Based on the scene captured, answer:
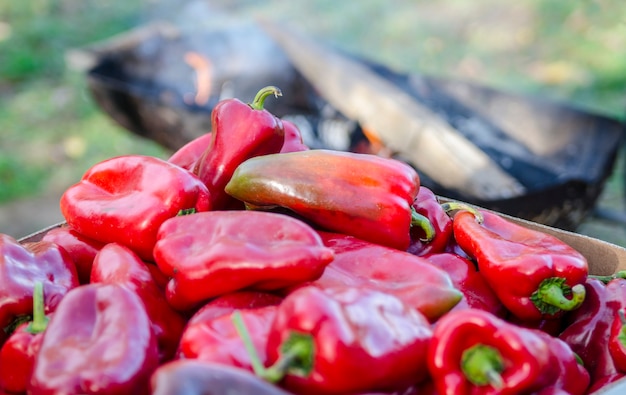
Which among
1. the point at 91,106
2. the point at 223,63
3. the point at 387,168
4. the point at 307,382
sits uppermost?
the point at 387,168

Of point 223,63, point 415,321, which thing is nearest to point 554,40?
point 223,63

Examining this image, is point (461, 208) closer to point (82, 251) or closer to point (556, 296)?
point (556, 296)

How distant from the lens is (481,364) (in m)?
1.22

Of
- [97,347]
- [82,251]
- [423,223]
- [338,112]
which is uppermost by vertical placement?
[423,223]

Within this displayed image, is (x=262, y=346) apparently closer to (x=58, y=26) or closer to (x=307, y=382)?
(x=307, y=382)

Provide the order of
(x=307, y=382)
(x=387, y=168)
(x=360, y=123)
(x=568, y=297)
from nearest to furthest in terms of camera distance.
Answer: (x=307, y=382), (x=568, y=297), (x=387, y=168), (x=360, y=123)

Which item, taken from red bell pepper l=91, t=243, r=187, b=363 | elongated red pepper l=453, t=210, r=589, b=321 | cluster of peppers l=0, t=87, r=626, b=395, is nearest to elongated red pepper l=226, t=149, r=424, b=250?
cluster of peppers l=0, t=87, r=626, b=395

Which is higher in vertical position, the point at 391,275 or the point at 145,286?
the point at 391,275

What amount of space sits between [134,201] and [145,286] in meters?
0.28

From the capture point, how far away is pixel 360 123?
161 inches

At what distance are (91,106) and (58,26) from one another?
1983 mm

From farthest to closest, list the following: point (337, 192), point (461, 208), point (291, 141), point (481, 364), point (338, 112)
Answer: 1. point (338, 112)
2. point (291, 141)
3. point (461, 208)
4. point (337, 192)
5. point (481, 364)

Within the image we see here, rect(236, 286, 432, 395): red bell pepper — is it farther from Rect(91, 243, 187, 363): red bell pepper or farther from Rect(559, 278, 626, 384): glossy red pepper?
Rect(559, 278, 626, 384): glossy red pepper

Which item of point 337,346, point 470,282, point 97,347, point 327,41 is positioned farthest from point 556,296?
point 327,41
